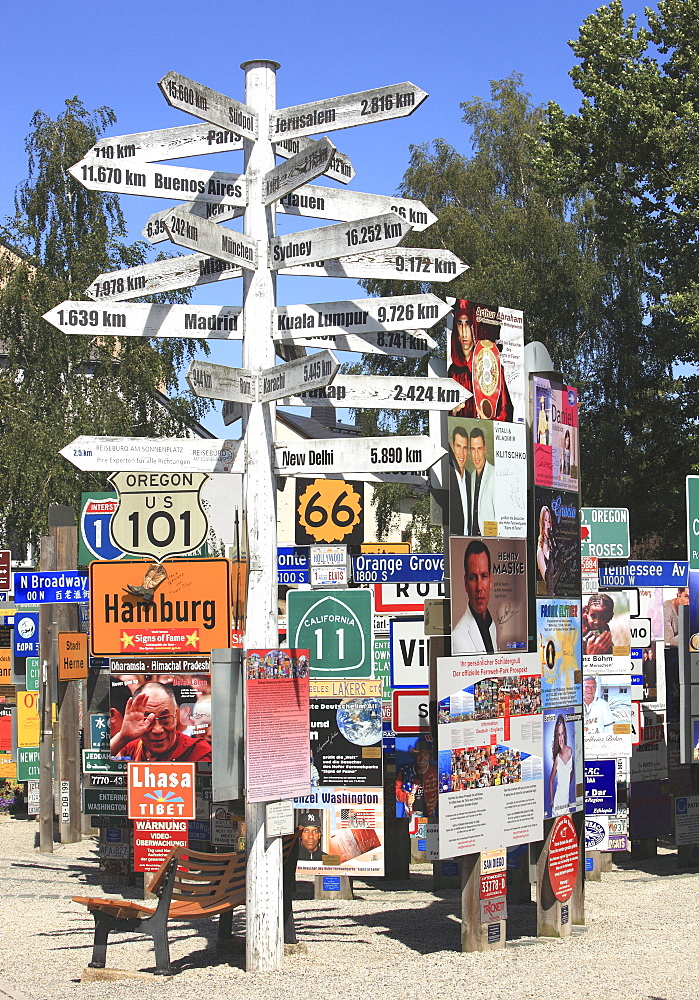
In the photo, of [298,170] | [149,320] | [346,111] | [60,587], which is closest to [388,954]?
[149,320]

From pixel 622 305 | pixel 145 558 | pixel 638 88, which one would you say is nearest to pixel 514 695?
pixel 145 558

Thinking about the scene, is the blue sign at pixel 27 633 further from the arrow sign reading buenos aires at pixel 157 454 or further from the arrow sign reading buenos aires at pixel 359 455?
the arrow sign reading buenos aires at pixel 359 455

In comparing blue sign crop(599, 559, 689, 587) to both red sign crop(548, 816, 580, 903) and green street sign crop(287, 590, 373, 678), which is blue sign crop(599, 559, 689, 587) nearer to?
green street sign crop(287, 590, 373, 678)

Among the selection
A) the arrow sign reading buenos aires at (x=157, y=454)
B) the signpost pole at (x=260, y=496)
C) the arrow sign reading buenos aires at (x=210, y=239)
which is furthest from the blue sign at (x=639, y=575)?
the arrow sign reading buenos aires at (x=210, y=239)

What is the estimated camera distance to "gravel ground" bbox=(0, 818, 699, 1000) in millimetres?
7703

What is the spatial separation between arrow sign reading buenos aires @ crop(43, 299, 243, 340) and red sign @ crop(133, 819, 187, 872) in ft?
13.8

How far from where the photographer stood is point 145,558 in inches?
476

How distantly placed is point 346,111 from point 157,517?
15.6ft

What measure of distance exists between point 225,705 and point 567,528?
9.72 feet

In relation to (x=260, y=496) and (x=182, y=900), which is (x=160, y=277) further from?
(x=182, y=900)

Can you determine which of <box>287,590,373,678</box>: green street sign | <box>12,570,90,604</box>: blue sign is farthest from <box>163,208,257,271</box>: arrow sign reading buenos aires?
<box>12,570,90,604</box>: blue sign

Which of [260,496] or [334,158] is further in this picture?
[334,158]

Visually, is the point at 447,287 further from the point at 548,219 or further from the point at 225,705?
the point at 225,705

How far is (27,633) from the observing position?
1642 centimetres
